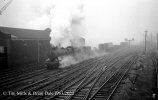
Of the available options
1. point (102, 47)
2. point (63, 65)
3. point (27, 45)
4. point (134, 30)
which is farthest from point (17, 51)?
point (134, 30)

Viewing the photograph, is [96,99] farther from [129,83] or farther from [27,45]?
[27,45]

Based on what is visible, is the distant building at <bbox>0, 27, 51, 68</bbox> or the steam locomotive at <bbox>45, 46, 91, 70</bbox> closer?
the steam locomotive at <bbox>45, 46, 91, 70</bbox>

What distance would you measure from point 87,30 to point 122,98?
84.4 meters

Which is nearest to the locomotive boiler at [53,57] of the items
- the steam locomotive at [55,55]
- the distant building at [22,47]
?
the steam locomotive at [55,55]

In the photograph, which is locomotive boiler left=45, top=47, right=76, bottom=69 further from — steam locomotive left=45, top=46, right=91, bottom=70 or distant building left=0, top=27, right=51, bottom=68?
distant building left=0, top=27, right=51, bottom=68

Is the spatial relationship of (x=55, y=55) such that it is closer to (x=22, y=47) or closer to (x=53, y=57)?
(x=53, y=57)

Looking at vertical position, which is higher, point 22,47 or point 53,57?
point 22,47

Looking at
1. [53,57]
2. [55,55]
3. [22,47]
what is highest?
[22,47]

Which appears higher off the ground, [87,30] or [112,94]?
[87,30]

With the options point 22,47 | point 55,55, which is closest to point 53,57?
point 55,55

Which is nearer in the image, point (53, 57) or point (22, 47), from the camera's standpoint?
point (53, 57)

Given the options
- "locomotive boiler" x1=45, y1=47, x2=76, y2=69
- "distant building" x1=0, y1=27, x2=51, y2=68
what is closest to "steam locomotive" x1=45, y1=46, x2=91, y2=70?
"locomotive boiler" x1=45, y1=47, x2=76, y2=69

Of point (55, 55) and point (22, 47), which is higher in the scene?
point (22, 47)

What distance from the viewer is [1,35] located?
916 inches
